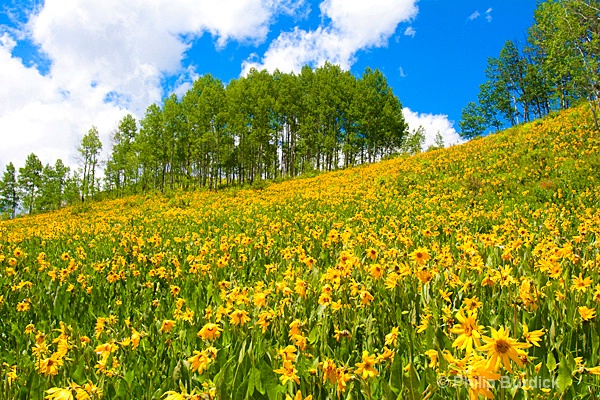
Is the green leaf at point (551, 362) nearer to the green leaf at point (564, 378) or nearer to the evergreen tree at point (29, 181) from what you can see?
the green leaf at point (564, 378)

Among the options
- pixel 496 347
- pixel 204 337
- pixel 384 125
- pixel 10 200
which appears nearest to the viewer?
pixel 496 347

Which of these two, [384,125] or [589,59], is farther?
[384,125]

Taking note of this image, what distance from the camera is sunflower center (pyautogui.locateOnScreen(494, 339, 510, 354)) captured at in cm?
111

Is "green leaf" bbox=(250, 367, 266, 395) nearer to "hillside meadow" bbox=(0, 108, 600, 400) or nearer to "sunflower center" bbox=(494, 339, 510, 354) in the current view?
"hillside meadow" bbox=(0, 108, 600, 400)

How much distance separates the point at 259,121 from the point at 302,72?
520 inches

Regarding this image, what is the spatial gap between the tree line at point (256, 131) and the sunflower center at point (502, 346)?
108 ft

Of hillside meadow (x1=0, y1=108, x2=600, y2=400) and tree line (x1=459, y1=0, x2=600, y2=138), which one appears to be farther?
tree line (x1=459, y1=0, x2=600, y2=138)

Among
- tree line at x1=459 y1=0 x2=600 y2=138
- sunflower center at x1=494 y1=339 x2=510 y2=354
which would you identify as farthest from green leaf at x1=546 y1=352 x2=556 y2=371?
tree line at x1=459 y1=0 x2=600 y2=138

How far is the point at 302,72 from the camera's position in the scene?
45.4 meters

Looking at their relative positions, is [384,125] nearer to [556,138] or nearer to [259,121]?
[259,121]

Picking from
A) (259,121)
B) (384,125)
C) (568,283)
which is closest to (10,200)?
(259,121)

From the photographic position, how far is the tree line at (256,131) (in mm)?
35781

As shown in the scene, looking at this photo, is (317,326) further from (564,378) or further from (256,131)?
(256,131)

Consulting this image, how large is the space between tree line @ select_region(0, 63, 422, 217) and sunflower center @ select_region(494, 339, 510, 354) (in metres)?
33.0
